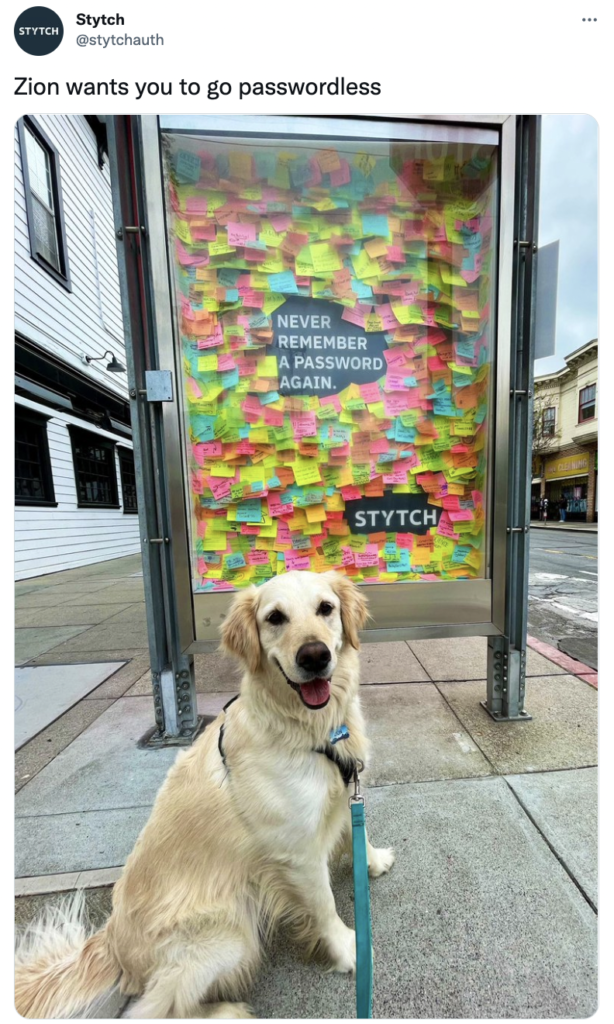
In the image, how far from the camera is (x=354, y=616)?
1497mm

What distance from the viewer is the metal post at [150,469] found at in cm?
205

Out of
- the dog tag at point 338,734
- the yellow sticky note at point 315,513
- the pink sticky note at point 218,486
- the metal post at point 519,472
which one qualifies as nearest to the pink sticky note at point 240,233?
the pink sticky note at point 218,486

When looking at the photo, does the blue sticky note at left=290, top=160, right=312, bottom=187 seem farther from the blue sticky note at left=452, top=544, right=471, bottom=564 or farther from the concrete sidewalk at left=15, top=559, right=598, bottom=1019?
the concrete sidewalk at left=15, top=559, right=598, bottom=1019

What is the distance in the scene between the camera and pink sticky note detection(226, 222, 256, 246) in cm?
223

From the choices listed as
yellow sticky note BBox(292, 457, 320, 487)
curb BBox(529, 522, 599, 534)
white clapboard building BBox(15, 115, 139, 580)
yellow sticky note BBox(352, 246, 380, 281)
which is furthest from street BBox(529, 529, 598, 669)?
white clapboard building BBox(15, 115, 139, 580)

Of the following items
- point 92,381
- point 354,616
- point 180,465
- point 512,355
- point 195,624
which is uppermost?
point 92,381

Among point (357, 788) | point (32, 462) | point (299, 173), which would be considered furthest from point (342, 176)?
point (32, 462)

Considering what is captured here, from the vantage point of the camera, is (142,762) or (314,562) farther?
(314,562)

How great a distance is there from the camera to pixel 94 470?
920 cm

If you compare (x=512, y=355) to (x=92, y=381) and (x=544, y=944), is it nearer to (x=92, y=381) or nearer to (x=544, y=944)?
(x=544, y=944)
